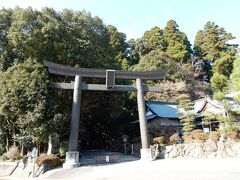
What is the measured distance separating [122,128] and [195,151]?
10886 millimetres

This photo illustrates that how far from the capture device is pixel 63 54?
20.9m

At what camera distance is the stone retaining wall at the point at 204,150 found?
17.9 meters

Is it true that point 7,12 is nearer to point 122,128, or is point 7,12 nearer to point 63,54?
point 63,54

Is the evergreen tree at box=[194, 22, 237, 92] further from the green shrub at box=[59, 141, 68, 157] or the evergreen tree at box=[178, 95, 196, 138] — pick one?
the green shrub at box=[59, 141, 68, 157]

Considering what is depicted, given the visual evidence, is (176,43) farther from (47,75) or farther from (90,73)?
(47,75)

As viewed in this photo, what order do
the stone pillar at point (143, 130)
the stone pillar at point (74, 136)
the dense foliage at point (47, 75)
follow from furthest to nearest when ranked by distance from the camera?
1. the stone pillar at point (143, 130)
2. the dense foliage at point (47, 75)
3. the stone pillar at point (74, 136)

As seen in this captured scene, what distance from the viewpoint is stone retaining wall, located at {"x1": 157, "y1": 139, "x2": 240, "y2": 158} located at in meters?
17.9

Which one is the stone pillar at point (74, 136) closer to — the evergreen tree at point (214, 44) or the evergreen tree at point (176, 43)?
the evergreen tree at point (176, 43)

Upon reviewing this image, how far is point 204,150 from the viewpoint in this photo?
18.8 meters

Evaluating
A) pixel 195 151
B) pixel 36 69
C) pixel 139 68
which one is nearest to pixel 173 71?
pixel 139 68

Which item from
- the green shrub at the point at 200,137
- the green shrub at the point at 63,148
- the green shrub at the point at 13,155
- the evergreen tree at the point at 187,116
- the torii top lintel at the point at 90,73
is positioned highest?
the torii top lintel at the point at 90,73

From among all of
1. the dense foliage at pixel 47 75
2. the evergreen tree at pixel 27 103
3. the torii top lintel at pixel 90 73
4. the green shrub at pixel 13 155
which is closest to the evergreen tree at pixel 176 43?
the dense foliage at pixel 47 75

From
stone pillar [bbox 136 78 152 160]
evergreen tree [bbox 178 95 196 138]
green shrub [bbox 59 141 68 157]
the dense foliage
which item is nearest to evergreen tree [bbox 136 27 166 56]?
the dense foliage

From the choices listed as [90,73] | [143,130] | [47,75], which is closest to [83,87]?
[90,73]
